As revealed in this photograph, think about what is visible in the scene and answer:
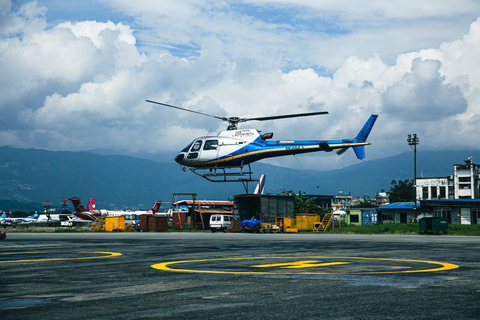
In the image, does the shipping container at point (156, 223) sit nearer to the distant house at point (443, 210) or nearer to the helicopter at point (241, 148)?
the helicopter at point (241, 148)

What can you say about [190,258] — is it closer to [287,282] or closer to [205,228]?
[287,282]

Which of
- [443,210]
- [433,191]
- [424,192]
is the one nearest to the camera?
[443,210]

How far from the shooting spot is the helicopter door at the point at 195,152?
45.2m

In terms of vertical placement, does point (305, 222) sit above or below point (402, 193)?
below

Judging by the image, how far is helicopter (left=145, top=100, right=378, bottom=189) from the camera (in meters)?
43.0

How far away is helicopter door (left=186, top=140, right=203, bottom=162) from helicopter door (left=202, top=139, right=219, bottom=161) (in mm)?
534

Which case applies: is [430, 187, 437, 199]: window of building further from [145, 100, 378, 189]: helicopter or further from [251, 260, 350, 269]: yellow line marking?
[251, 260, 350, 269]: yellow line marking

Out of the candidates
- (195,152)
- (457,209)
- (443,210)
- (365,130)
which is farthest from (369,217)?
(195,152)

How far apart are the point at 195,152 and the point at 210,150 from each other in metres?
1.46

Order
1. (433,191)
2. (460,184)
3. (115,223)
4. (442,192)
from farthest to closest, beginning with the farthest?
1. (433,191)
2. (442,192)
3. (460,184)
4. (115,223)

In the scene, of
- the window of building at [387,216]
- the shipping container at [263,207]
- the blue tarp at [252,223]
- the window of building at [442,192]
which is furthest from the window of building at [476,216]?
the window of building at [442,192]

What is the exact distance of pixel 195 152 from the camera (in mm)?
Answer: 45312

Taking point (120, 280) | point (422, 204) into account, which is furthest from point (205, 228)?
point (120, 280)

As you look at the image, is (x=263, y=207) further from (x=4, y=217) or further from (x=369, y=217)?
(x=4, y=217)
